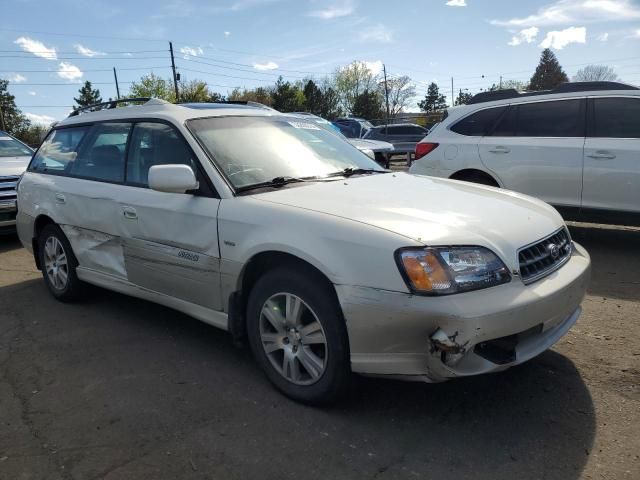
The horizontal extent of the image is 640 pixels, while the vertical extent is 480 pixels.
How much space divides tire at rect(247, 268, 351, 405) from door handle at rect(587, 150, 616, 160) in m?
4.36

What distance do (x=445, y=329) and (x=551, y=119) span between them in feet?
15.4

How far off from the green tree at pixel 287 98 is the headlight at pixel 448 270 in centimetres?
6205

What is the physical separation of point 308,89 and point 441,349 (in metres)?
71.0

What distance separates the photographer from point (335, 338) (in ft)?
8.83

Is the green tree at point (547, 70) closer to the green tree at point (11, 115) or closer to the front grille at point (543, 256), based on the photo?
the green tree at point (11, 115)

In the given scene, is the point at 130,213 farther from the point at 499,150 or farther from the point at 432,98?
the point at 432,98

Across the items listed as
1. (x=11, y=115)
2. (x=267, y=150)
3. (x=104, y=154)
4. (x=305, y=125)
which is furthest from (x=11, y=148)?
(x=11, y=115)

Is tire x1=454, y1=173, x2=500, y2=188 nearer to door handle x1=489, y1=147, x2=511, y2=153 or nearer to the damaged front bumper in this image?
door handle x1=489, y1=147, x2=511, y2=153

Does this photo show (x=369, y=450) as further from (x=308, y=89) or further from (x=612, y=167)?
Result: (x=308, y=89)

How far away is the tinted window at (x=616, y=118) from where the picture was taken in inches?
224

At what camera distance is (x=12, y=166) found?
826 centimetres

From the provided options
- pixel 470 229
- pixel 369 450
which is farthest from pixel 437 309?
pixel 369 450

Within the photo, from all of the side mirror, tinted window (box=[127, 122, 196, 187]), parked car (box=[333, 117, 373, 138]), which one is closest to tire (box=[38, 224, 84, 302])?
tinted window (box=[127, 122, 196, 187])

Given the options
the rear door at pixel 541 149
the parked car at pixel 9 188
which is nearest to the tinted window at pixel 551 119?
the rear door at pixel 541 149
